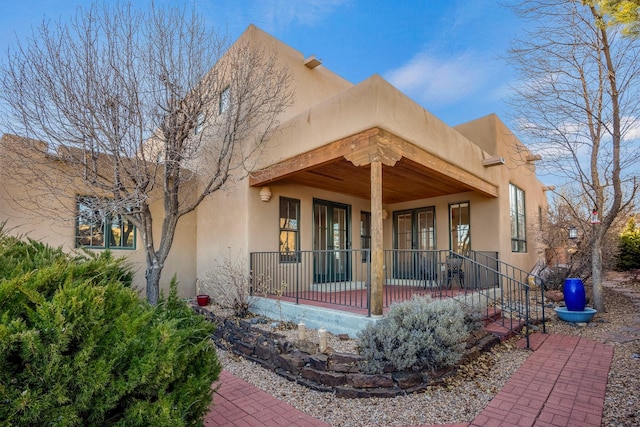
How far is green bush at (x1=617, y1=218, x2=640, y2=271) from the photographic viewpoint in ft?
44.9

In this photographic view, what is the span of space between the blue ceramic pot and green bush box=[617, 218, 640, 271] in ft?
30.6

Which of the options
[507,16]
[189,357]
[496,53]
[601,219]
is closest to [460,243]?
[601,219]

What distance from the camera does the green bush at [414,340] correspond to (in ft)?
13.1

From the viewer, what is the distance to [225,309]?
7035mm

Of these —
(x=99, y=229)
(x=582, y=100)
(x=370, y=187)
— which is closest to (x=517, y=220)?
(x=582, y=100)

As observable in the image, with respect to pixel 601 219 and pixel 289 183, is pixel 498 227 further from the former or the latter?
pixel 289 183

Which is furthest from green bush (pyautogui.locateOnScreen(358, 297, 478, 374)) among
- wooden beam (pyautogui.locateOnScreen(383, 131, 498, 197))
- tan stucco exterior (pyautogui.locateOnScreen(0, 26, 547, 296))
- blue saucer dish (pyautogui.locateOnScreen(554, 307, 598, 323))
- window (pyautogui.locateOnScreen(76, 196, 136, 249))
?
window (pyautogui.locateOnScreen(76, 196, 136, 249))

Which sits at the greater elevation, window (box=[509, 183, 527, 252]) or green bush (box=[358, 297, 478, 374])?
window (box=[509, 183, 527, 252])

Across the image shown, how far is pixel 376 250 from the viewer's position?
505 centimetres

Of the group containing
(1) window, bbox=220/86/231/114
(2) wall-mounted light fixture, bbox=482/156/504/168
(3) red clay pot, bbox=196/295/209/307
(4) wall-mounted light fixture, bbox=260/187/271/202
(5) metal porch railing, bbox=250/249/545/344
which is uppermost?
(1) window, bbox=220/86/231/114

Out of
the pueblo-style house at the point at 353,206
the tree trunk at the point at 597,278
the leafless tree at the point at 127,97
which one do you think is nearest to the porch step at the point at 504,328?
the pueblo-style house at the point at 353,206

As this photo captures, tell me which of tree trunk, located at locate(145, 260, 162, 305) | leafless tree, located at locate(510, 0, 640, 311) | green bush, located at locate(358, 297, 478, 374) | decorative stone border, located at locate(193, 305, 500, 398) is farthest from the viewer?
leafless tree, located at locate(510, 0, 640, 311)

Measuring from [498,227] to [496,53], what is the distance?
13.6ft

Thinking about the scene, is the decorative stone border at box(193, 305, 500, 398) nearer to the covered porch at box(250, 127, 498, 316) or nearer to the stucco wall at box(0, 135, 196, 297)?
the covered porch at box(250, 127, 498, 316)
